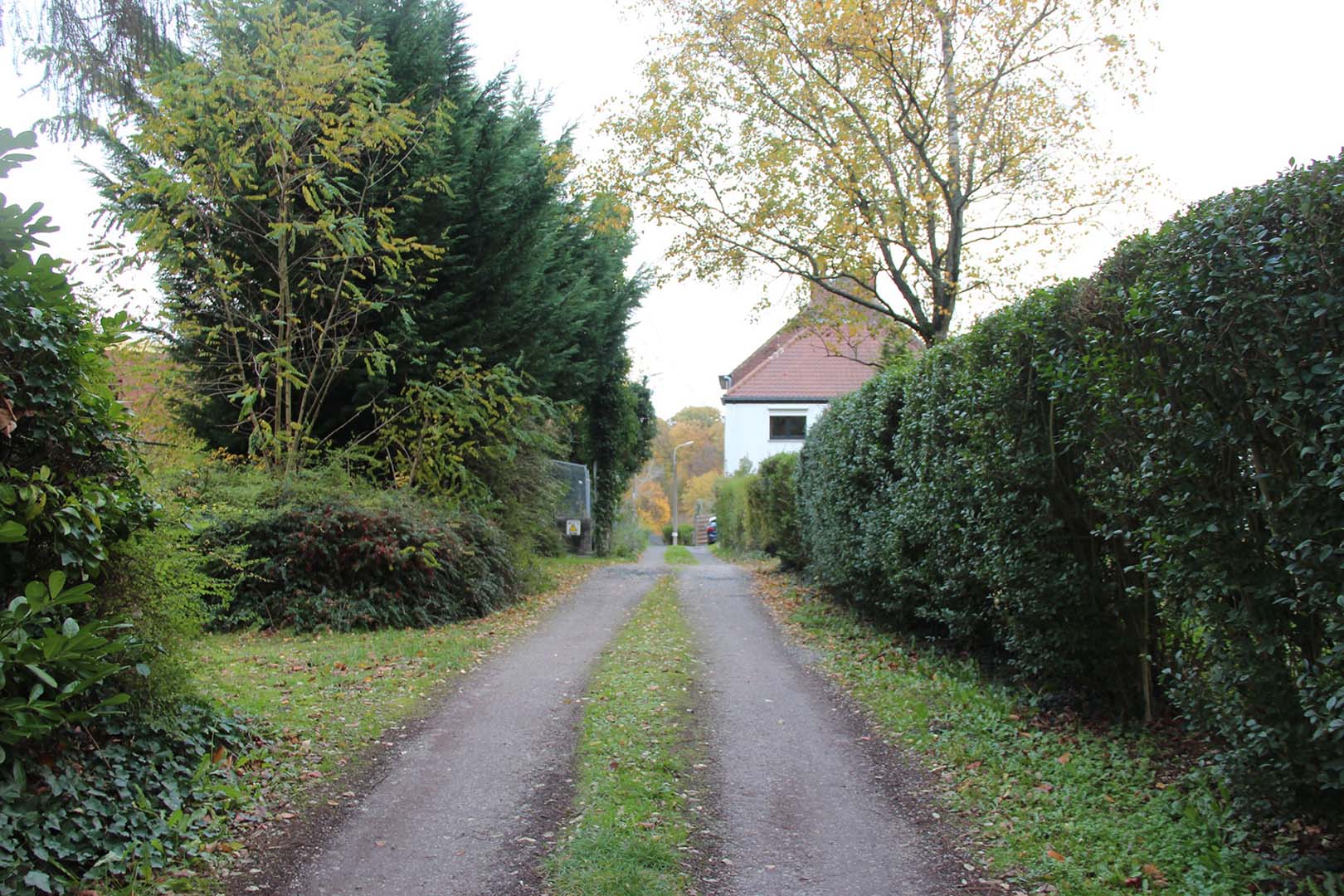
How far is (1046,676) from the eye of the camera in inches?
258

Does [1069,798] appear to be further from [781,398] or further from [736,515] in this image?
[781,398]

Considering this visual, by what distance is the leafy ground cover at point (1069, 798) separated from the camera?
4.05m

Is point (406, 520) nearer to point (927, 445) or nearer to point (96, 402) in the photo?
point (927, 445)

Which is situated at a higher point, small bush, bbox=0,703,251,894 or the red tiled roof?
the red tiled roof

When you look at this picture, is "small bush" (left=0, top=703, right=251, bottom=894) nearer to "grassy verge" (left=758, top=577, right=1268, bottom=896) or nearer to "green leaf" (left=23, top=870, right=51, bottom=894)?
"green leaf" (left=23, top=870, right=51, bottom=894)

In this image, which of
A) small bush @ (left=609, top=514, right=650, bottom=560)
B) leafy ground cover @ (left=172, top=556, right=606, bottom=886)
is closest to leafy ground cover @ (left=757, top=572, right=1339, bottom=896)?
leafy ground cover @ (left=172, top=556, right=606, bottom=886)

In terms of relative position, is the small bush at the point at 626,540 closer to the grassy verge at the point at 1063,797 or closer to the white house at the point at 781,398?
the white house at the point at 781,398

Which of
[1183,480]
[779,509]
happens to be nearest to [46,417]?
[1183,480]

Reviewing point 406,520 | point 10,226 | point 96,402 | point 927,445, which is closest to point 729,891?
point 96,402

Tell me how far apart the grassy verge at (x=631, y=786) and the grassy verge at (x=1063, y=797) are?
1509 millimetres

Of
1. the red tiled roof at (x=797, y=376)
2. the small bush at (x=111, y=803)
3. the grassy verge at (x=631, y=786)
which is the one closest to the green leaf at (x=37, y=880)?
the small bush at (x=111, y=803)

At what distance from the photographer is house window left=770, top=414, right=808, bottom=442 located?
3750 centimetres

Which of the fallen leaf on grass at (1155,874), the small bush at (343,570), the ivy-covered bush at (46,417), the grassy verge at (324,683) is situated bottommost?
the fallen leaf on grass at (1155,874)

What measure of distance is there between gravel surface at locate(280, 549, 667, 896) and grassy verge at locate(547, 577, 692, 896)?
0.51 feet
